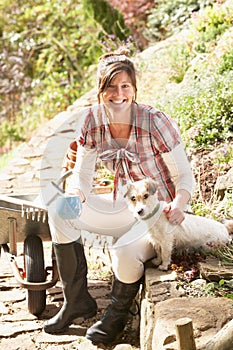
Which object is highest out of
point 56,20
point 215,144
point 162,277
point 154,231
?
point 56,20

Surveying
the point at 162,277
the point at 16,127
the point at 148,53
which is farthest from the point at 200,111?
the point at 16,127

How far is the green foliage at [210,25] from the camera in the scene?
23.8 feet

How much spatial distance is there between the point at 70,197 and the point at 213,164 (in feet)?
5.41

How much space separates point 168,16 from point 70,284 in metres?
6.44

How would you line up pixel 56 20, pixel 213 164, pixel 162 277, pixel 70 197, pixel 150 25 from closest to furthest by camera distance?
pixel 162 277 < pixel 70 197 < pixel 213 164 < pixel 150 25 < pixel 56 20

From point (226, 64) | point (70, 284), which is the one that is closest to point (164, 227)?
point (70, 284)

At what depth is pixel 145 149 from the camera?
3.77 meters

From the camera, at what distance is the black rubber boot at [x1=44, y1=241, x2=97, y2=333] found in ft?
12.3

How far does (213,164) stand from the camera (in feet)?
16.5

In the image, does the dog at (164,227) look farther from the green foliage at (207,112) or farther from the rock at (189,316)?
the green foliage at (207,112)

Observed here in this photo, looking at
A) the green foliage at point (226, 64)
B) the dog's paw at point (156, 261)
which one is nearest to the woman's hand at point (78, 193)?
the dog's paw at point (156, 261)

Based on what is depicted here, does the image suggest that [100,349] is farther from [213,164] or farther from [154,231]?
[213,164]

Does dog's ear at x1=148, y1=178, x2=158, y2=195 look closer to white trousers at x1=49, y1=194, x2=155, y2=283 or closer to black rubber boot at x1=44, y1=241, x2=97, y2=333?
white trousers at x1=49, y1=194, x2=155, y2=283

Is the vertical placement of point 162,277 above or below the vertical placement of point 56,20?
below
